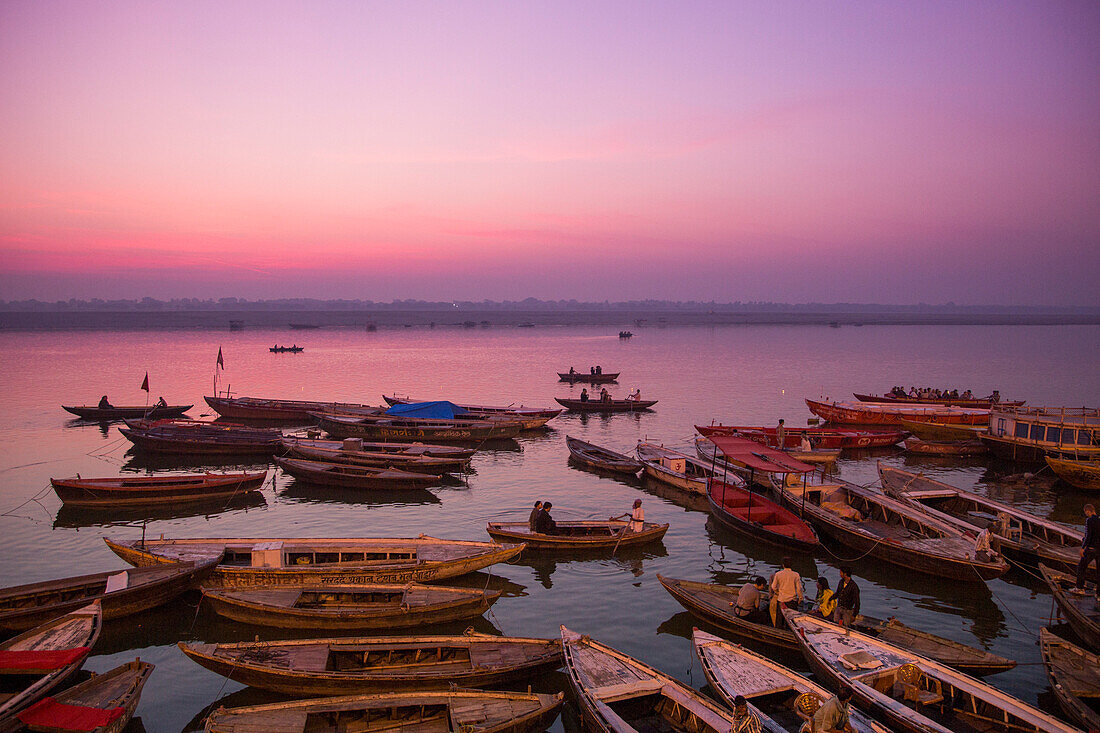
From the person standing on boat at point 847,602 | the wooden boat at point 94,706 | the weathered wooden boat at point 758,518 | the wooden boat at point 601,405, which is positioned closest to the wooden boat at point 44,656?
the wooden boat at point 94,706

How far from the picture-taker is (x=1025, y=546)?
19141mm

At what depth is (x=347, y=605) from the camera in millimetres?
15523

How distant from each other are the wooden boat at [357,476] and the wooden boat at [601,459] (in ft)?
25.7

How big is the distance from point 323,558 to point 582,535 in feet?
25.9

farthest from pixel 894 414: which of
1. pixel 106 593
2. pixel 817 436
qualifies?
pixel 106 593

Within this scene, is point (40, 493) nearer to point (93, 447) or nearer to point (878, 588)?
point (93, 447)

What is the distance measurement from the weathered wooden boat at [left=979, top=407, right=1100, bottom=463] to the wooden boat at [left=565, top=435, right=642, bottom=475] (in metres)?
19.4

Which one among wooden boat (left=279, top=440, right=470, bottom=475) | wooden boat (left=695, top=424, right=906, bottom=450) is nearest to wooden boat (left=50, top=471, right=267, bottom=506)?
wooden boat (left=279, top=440, right=470, bottom=475)

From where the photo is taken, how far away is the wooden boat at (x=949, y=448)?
36875mm

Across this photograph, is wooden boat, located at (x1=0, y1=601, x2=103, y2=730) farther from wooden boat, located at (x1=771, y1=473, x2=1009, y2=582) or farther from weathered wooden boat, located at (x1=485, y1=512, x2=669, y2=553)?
wooden boat, located at (x1=771, y1=473, x2=1009, y2=582)

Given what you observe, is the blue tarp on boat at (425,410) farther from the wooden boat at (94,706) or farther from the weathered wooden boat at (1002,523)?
the wooden boat at (94,706)

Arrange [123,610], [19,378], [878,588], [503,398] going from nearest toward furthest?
[123,610] → [878,588] → [503,398] → [19,378]

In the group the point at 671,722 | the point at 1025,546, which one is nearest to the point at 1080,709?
the point at 671,722

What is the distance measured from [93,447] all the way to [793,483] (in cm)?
3794
